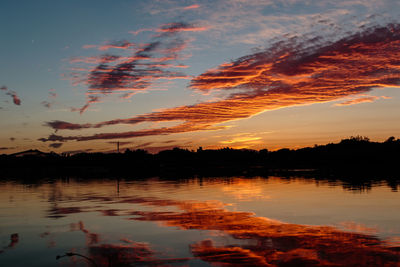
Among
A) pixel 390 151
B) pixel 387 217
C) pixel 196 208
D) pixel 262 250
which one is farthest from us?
pixel 390 151

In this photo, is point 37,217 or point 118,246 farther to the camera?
point 37,217

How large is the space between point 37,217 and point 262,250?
22.1 m

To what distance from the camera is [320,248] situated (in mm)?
20531

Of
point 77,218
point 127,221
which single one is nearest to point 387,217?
point 127,221

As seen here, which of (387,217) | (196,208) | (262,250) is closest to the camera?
(262,250)

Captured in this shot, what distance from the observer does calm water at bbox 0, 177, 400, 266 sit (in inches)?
749

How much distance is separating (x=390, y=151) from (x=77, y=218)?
582ft

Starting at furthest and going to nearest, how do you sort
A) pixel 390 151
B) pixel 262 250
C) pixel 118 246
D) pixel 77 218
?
pixel 390 151 → pixel 77 218 → pixel 118 246 → pixel 262 250

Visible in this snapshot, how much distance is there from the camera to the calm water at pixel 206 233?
19031 millimetres

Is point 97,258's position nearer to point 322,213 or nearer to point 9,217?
point 9,217

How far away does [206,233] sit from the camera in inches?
989

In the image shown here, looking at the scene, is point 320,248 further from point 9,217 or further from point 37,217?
point 9,217

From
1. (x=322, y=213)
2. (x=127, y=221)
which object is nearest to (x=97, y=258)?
(x=127, y=221)

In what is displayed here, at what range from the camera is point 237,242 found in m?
22.3
